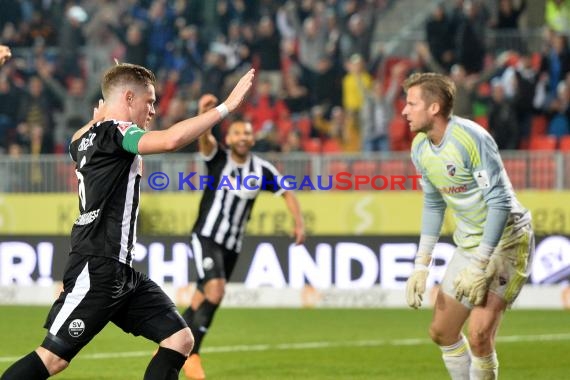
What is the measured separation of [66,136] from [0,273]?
4.88 m

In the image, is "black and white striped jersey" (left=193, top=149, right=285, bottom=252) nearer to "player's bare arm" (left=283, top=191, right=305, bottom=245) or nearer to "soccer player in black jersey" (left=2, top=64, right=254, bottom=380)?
"player's bare arm" (left=283, top=191, right=305, bottom=245)

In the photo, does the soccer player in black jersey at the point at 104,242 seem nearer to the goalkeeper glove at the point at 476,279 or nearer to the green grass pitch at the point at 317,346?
the goalkeeper glove at the point at 476,279

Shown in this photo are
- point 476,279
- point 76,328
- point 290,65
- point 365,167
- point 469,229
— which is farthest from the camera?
point 290,65

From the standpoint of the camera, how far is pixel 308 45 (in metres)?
21.5

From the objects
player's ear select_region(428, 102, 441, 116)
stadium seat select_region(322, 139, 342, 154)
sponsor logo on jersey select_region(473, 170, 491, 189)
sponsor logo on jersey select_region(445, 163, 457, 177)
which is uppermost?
player's ear select_region(428, 102, 441, 116)

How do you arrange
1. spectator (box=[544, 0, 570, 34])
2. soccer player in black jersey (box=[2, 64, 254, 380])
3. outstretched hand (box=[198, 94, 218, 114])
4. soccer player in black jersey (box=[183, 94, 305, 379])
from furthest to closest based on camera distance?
1. spectator (box=[544, 0, 570, 34])
2. soccer player in black jersey (box=[183, 94, 305, 379])
3. outstretched hand (box=[198, 94, 218, 114])
4. soccer player in black jersey (box=[2, 64, 254, 380])

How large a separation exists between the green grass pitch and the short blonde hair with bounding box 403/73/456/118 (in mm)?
3108

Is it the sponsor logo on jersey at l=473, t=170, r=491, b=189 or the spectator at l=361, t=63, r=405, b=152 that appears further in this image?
the spectator at l=361, t=63, r=405, b=152

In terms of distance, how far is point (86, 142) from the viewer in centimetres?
638

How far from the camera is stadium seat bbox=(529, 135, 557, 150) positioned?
18.4 meters

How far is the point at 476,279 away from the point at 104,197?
230cm

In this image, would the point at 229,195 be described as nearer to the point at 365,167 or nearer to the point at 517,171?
the point at 365,167

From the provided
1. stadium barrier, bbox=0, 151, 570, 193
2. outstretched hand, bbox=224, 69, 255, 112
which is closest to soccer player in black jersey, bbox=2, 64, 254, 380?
outstretched hand, bbox=224, 69, 255, 112

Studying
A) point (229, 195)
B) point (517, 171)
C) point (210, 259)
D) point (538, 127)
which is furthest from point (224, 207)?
point (538, 127)
